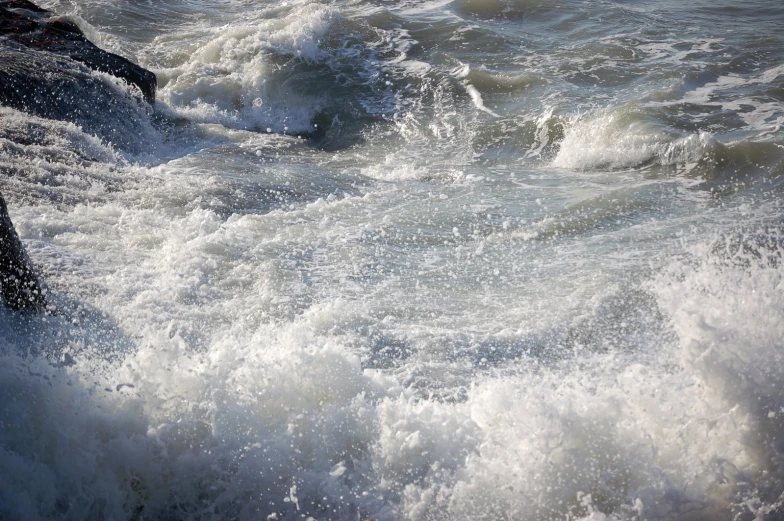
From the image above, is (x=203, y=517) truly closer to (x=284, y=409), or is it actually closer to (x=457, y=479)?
(x=284, y=409)

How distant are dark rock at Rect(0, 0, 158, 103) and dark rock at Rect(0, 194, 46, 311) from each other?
19.2 ft

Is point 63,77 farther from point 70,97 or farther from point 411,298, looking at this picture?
point 411,298

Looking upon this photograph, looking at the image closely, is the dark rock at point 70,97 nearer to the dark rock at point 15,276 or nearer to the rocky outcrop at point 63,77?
the rocky outcrop at point 63,77

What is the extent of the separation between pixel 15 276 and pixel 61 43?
6.86 metres

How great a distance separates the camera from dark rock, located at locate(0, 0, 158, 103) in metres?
9.53

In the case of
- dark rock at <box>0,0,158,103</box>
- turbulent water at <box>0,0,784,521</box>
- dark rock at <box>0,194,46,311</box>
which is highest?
dark rock at <box>0,0,158,103</box>

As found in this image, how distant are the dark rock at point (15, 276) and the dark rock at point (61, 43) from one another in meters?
5.84

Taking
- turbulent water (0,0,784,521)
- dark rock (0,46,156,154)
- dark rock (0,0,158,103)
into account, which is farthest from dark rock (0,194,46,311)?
Answer: dark rock (0,0,158,103)

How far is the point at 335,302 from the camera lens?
4910 millimetres

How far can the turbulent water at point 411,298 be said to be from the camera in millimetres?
3383

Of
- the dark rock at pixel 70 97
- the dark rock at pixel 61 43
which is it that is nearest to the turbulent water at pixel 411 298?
the dark rock at pixel 70 97

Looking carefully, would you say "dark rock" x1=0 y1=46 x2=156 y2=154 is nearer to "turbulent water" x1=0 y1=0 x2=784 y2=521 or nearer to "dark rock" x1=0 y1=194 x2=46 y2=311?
"turbulent water" x1=0 y1=0 x2=784 y2=521

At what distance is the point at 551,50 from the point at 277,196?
6.51m

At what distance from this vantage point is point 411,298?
5.24 meters
